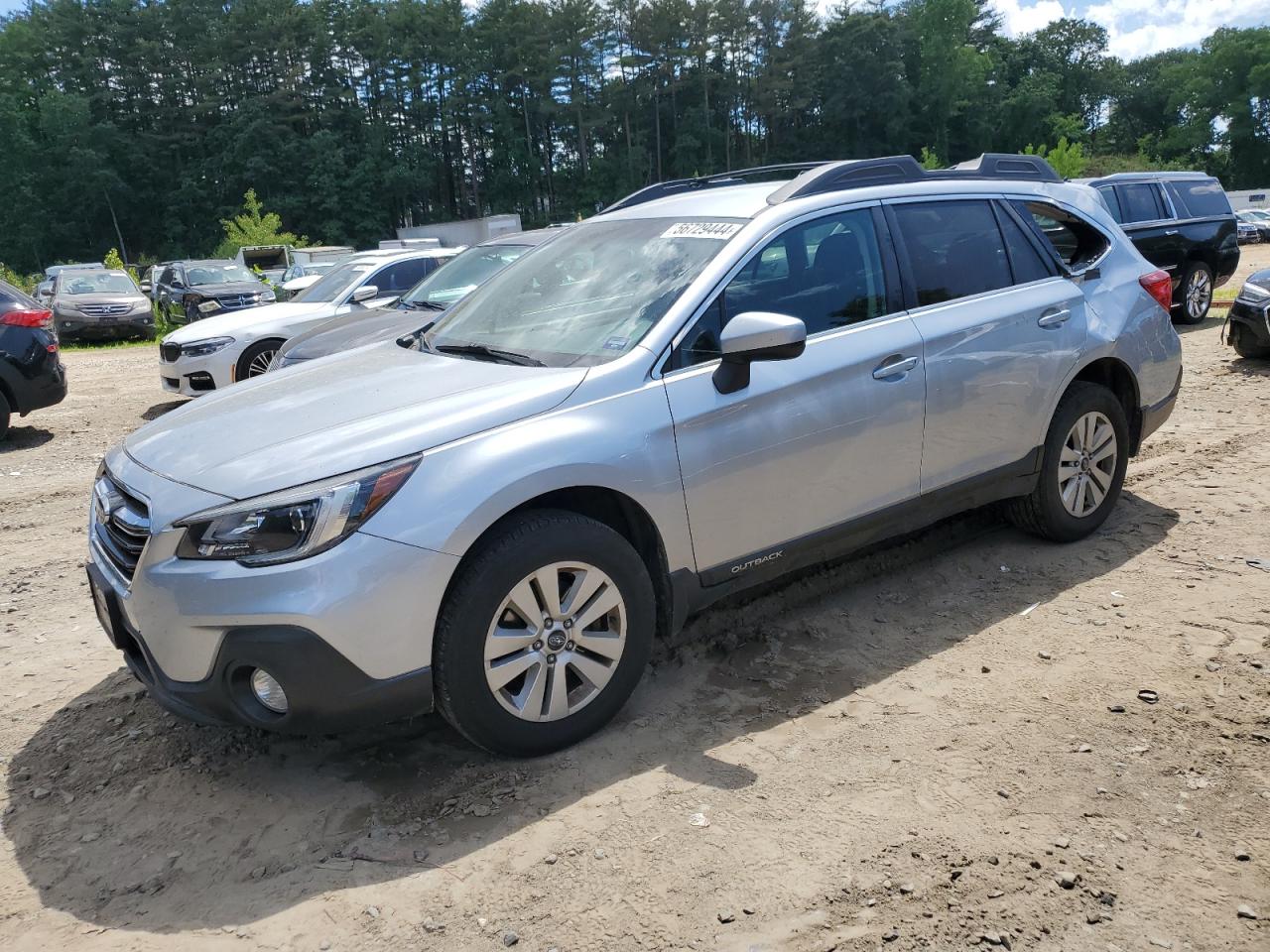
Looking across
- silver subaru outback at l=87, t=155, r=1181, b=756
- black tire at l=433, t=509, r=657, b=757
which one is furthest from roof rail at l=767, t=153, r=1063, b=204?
black tire at l=433, t=509, r=657, b=757

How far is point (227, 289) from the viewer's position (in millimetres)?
20672

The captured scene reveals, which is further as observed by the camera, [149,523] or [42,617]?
[42,617]

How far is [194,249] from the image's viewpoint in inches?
2953

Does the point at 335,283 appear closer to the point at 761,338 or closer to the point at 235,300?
the point at 761,338

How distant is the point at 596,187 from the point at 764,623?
269ft

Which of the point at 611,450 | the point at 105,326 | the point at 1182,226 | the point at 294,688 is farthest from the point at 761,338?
the point at 105,326

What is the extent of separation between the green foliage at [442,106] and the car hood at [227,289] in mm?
51387

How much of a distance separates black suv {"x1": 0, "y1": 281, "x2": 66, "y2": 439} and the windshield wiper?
681cm

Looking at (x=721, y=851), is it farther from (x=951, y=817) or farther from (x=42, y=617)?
(x=42, y=617)

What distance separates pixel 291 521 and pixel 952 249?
308 centimetres

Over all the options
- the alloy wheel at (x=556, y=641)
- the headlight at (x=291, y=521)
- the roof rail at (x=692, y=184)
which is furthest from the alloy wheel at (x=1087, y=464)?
the headlight at (x=291, y=521)

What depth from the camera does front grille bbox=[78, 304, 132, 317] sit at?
19922 millimetres

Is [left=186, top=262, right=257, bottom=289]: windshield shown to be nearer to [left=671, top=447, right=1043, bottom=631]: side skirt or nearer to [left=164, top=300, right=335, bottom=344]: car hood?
[left=164, top=300, right=335, bottom=344]: car hood

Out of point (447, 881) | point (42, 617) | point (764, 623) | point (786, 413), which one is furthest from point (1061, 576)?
point (42, 617)
